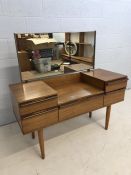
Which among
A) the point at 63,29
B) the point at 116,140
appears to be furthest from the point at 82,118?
the point at 63,29

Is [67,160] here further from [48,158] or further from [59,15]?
[59,15]

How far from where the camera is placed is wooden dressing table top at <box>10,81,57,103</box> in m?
1.32

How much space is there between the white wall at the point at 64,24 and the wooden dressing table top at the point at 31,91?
1.62 feet

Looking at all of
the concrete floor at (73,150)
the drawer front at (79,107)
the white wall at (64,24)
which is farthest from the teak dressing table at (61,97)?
the white wall at (64,24)

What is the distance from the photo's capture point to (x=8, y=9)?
5.62 ft

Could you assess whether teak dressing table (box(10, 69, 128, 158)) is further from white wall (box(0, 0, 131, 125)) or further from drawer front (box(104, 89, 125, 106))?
white wall (box(0, 0, 131, 125))

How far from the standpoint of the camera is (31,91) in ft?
4.79

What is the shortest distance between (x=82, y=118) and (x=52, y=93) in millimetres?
1079

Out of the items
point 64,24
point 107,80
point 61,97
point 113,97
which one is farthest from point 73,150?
point 64,24

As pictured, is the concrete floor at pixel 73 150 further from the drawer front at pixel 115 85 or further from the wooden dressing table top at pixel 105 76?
the wooden dressing table top at pixel 105 76

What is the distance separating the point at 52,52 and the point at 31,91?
2.00ft

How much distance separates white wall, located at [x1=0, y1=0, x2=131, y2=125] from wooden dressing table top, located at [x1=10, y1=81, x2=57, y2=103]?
0.49 meters

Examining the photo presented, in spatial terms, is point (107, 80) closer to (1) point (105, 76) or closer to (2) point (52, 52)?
(1) point (105, 76)

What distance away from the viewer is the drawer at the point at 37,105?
128cm
